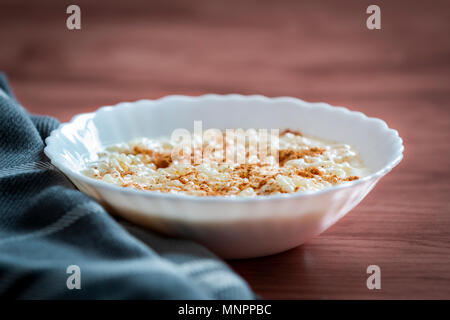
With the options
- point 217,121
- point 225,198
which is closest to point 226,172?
point 225,198

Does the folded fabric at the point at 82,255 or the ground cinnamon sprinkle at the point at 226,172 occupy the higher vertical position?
the ground cinnamon sprinkle at the point at 226,172

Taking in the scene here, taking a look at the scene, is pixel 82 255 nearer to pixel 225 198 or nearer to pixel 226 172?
pixel 225 198

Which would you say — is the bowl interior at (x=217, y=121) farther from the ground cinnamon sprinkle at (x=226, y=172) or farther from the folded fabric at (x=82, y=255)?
the folded fabric at (x=82, y=255)

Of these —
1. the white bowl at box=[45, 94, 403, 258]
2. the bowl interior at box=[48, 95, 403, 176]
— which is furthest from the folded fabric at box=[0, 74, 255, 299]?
the bowl interior at box=[48, 95, 403, 176]

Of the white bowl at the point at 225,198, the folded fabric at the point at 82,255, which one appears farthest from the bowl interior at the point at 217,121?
the folded fabric at the point at 82,255

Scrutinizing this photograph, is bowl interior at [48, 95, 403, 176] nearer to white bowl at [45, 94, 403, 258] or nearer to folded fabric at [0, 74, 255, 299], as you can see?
white bowl at [45, 94, 403, 258]

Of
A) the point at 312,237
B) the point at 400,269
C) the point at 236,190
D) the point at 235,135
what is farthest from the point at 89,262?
the point at 235,135
